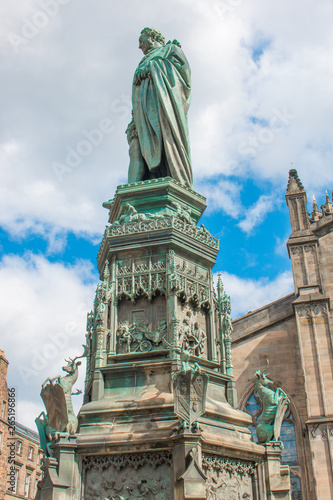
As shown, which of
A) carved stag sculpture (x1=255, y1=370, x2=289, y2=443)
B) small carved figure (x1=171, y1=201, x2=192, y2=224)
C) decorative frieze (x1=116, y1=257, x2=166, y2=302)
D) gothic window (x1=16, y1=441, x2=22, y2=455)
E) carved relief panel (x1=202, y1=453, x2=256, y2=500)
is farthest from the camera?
gothic window (x1=16, y1=441, x2=22, y2=455)

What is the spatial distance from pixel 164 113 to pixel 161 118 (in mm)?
125

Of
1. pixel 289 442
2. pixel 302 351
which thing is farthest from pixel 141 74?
pixel 289 442

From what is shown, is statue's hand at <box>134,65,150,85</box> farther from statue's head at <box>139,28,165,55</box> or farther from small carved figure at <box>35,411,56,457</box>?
small carved figure at <box>35,411,56,457</box>

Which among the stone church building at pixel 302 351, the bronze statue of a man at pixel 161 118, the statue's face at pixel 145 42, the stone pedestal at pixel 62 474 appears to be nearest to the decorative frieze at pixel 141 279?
the bronze statue of a man at pixel 161 118

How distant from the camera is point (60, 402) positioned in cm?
918

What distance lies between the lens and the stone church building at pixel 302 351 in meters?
24.8

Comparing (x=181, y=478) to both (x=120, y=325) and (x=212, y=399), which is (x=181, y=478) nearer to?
(x=212, y=399)

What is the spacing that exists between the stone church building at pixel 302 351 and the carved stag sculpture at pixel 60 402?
50.9 feet

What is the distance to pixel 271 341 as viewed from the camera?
2866cm

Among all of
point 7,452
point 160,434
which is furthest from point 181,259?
point 7,452

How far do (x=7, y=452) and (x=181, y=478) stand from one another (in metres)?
36.7

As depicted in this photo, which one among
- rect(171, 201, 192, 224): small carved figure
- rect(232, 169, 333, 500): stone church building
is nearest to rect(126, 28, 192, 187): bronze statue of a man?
rect(171, 201, 192, 224): small carved figure

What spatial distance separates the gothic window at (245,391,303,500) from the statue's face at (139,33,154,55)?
16.4 m

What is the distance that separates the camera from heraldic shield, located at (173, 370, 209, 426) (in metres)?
8.57
